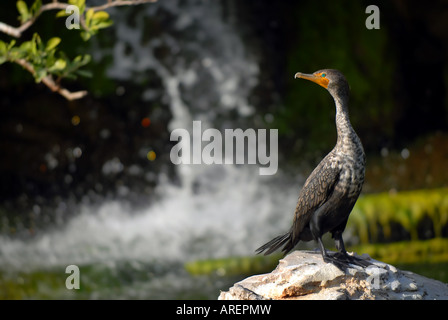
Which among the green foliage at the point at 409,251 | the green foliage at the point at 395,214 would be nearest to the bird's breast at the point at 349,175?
the green foliage at the point at 409,251

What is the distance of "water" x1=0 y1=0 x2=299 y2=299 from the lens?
977 cm

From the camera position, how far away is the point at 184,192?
453 inches

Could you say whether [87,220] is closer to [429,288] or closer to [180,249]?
[180,249]

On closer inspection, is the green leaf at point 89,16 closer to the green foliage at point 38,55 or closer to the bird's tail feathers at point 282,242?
the green foliage at point 38,55

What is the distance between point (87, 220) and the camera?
1109cm

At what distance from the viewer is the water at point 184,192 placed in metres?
9.77

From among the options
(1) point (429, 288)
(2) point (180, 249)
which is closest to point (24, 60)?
(1) point (429, 288)

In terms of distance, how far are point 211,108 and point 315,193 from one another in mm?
7579

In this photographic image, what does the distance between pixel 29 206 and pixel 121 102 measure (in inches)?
98.4

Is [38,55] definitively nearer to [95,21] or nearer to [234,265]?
[95,21]

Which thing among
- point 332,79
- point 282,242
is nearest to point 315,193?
point 282,242

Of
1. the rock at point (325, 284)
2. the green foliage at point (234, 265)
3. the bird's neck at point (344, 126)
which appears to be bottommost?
the green foliage at point (234, 265)

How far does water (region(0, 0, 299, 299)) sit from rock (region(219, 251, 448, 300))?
16.7ft

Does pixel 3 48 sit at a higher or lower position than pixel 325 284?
higher
